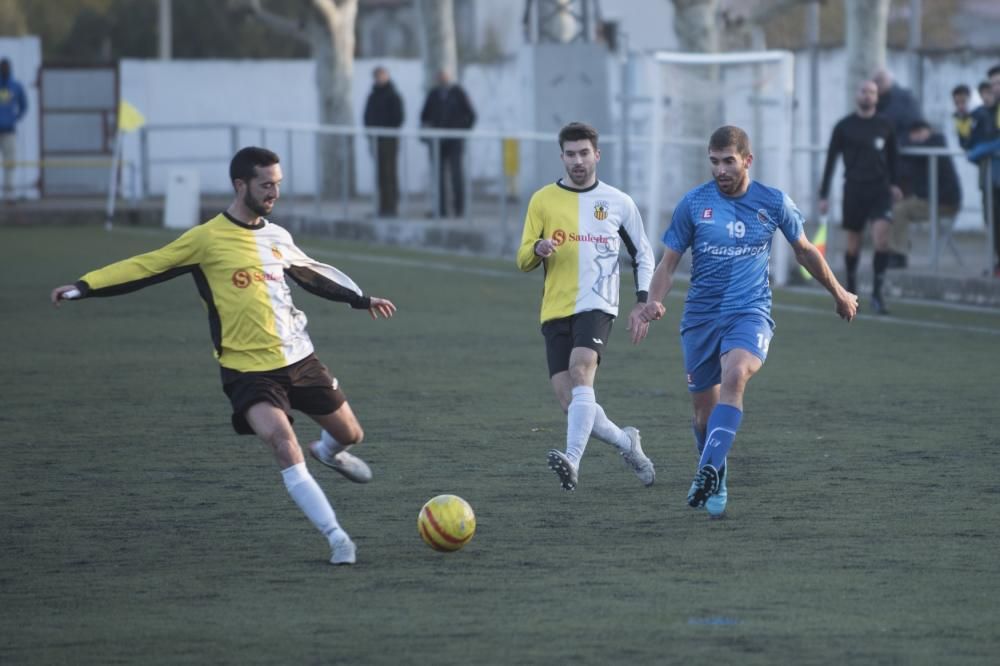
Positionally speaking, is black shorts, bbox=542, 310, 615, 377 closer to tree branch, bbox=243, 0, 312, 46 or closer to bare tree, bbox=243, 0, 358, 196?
bare tree, bbox=243, 0, 358, 196

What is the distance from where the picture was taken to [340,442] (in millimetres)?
8430

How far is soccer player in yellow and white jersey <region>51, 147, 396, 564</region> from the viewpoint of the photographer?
792 centimetres

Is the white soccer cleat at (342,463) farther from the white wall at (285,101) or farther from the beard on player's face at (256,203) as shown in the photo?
the white wall at (285,101)

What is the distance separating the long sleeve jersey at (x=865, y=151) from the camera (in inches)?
692

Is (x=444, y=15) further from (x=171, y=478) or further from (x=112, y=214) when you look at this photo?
(x=171, y=478)

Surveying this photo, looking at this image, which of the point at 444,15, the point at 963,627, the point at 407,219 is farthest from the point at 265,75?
the point at 963,627

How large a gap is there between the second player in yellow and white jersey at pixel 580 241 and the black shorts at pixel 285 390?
154 cm

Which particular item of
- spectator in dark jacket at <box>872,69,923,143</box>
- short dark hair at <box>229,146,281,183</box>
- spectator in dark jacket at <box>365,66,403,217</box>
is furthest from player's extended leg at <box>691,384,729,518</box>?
spectator in dark jacket at <box>365,66,403,217</box>

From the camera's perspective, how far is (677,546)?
8.10m

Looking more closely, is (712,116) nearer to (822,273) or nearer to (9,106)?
(9,106)

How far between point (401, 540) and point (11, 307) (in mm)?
11540

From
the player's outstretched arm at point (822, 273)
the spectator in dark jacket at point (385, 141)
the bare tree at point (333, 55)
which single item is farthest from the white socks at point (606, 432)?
the bare tree at point (333, 55)

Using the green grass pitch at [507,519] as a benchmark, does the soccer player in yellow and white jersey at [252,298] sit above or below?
above

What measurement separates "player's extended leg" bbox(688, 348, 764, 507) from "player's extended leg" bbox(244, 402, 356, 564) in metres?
1.59
